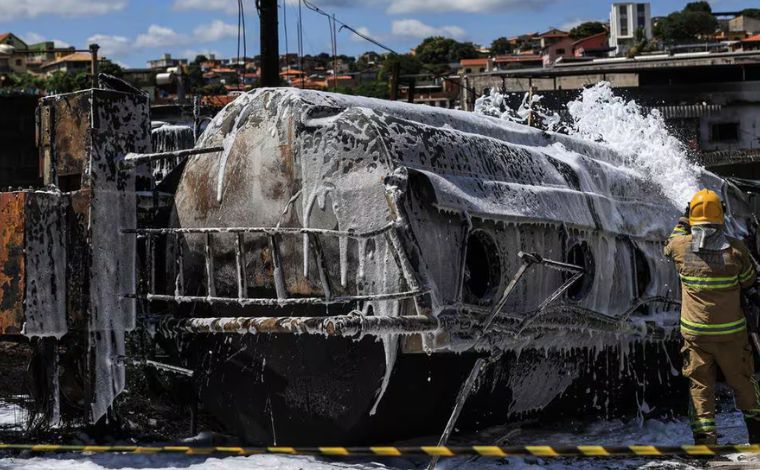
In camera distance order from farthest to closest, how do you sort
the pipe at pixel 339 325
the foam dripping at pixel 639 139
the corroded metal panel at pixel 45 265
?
the foam dripping at pixel 639 139 < the corroded metal panel at pixel 45 265 < the pipe at pixel 339 325

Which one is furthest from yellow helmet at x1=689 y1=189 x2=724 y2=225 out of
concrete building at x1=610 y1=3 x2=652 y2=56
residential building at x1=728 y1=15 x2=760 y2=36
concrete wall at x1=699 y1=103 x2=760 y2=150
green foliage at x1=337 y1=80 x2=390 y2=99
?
concrete building at x1=610 y1=3 x2=652 y2=56

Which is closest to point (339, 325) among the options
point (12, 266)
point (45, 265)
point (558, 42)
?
point (45, 265)

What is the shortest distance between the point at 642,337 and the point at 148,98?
433 centimetres

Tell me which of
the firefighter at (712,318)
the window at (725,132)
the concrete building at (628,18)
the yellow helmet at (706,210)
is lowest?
the firefighter at (712,318)

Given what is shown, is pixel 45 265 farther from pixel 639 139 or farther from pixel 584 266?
pixel 639 139

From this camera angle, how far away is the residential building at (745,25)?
384 ft

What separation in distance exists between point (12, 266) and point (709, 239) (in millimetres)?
4295

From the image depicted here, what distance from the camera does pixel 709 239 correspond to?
670 cm

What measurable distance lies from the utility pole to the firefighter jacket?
31.5ft

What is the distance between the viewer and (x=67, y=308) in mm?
6375

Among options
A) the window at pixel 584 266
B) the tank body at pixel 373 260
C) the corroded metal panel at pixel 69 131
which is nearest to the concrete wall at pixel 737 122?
the window at pixel 584 266

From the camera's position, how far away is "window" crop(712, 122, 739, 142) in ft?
128

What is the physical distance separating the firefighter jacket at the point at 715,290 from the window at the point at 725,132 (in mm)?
33875

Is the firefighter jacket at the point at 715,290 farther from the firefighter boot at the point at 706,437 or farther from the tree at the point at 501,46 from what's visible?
the tree at the point at 501,46
